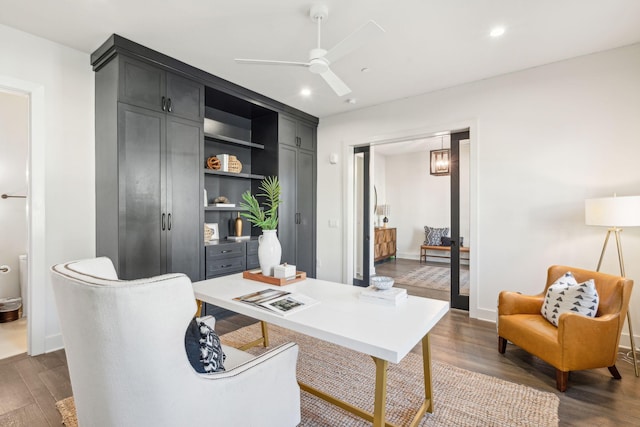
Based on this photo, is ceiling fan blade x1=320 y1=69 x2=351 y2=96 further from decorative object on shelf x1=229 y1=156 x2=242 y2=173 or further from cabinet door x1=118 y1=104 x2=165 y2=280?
decorative object on shelf x1=229 y1=156 x2=242 y2=173

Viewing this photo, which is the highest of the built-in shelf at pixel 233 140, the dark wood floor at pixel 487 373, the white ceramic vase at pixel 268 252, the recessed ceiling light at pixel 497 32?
the recessed ceiling light at pixel 497 32

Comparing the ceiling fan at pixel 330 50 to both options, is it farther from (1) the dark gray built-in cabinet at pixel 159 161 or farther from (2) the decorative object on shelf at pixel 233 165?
(2) the decorative object on shelf at pixel 233 165

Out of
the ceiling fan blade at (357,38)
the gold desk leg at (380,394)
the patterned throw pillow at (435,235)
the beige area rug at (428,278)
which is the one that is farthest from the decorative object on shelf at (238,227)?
the patterned throw pillow at (435,235)

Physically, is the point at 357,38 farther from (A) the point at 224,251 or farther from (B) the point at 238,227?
(B) the point at 238,227

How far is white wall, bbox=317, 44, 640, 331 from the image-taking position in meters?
2.79

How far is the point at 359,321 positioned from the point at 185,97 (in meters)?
2.84

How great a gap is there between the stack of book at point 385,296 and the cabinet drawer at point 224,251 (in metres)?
2.12

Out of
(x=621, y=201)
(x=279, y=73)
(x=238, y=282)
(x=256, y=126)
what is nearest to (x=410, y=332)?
(x=238, y=282)

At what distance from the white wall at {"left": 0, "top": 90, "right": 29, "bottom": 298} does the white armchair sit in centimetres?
364

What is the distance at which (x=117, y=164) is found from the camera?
8.66 ft

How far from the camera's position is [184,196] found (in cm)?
313

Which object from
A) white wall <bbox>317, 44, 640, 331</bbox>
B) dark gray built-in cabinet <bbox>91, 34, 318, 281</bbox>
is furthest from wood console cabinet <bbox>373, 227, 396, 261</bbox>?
dark gray built-in cabinet <bbox>91, 34, 318, 281</bbox>

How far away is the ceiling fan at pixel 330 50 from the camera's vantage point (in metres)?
1.83

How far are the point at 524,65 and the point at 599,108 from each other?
78cm
